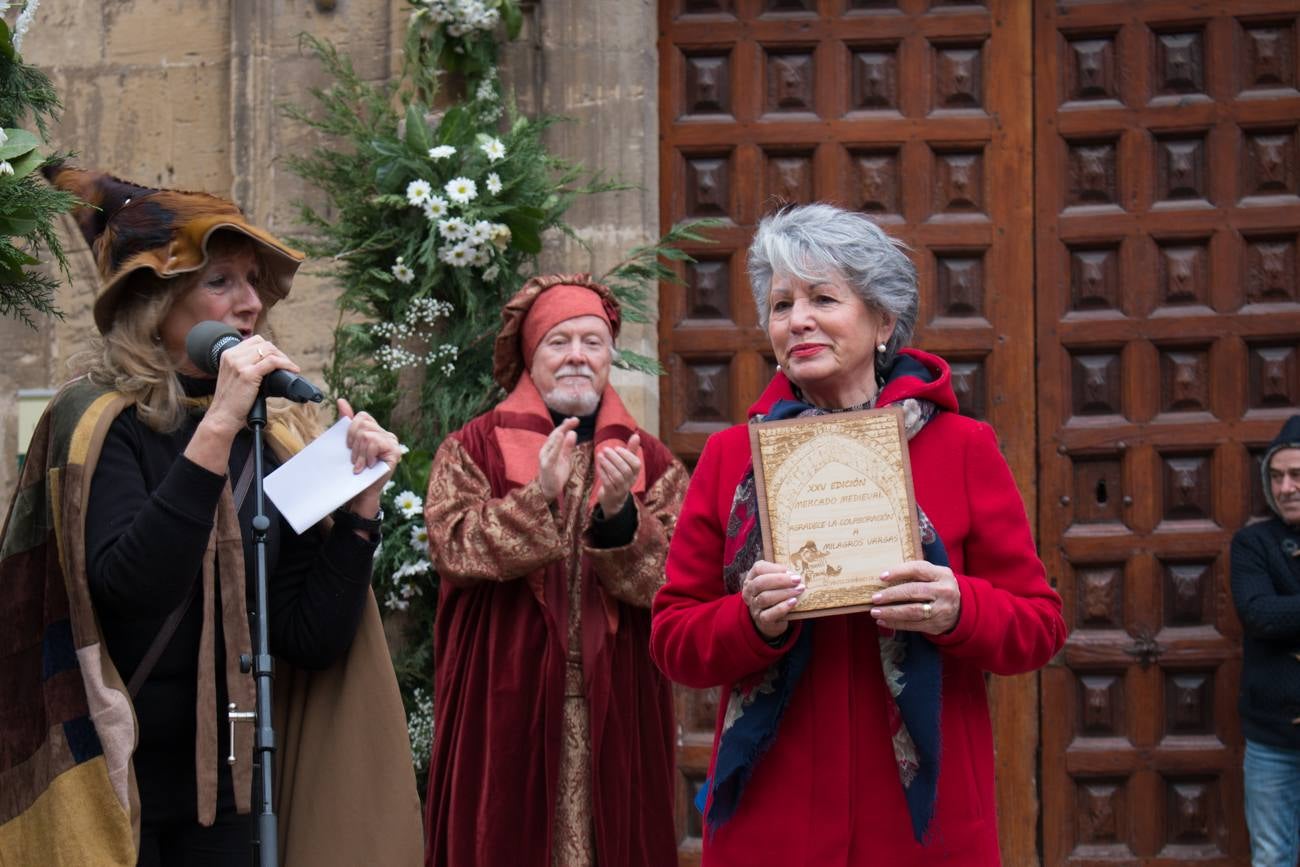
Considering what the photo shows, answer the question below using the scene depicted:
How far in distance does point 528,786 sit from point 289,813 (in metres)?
1.16

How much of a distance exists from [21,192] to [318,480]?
0.74 metres

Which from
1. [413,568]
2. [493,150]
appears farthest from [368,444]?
[493,150]

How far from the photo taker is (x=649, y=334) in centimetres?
586

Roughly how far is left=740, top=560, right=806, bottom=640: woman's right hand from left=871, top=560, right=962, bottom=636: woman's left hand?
13 centimetres

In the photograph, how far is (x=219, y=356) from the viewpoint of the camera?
9.61 ft

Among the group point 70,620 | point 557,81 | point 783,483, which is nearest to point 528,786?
point 70,620

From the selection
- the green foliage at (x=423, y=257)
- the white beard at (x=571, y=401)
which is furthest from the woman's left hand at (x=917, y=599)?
the green foliage at (x=423, y=257)

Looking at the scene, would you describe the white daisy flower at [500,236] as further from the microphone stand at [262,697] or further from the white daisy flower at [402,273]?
the microphone stand at [262,697]

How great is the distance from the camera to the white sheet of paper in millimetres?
2980

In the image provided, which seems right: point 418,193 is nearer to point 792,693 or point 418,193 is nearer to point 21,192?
point 21,192

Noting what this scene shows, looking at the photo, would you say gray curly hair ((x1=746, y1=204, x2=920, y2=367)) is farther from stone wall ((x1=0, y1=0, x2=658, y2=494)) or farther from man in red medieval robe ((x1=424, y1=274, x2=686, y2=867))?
stone wall ((x1=0, y1=0, x2=658, y2=494))

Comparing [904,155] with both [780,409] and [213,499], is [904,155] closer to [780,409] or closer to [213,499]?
[780,409]

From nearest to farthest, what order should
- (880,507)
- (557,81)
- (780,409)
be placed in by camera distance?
(880,507) → (780,409) → (557,81)

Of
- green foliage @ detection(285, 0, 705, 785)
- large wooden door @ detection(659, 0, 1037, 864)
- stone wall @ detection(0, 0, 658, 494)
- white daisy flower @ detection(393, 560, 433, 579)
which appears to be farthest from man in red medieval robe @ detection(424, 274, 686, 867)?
large wooden door @ detection(659, 0, 1037, 864)
